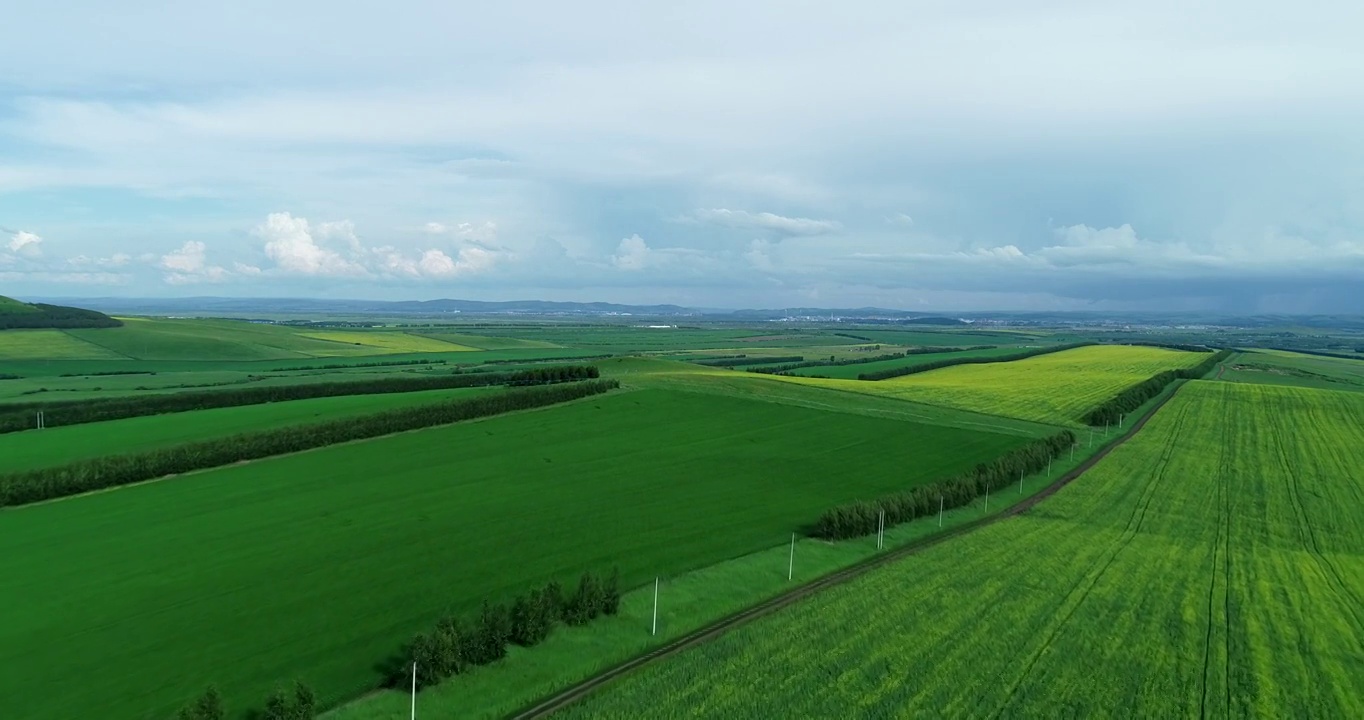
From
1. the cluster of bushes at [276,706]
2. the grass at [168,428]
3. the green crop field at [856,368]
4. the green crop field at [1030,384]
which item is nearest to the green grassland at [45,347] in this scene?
the grass at [168,428]

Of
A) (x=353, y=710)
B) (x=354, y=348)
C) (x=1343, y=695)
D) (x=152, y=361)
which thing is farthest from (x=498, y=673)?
Result: (x=354, y=348)

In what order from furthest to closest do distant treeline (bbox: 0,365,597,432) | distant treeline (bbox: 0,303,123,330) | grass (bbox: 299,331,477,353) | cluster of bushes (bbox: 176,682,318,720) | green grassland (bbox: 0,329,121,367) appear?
grass (bbox: 299,331,477,353)
distant treeline (bbox: 0,303,123,330)
green grassland (bbox: 0,329,121,367)
distant treeline (bbox: 0,365,597,432)
cluster of bushes (bbox: 176,682,318,720)

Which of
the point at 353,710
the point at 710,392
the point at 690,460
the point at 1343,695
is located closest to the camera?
the point at 353,710

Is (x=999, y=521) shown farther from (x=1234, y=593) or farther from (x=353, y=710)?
(x=353, y=710)

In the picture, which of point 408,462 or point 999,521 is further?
point 408,462

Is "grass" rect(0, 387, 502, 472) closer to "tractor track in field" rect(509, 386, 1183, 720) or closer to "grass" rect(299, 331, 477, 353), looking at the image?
"tractor track in field" rect(509, 386, 1183, 720)

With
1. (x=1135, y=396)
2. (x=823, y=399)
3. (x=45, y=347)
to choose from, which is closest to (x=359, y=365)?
(x=45, y=347)

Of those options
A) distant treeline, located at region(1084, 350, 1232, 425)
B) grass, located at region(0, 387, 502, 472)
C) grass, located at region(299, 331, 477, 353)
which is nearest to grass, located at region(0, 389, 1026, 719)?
grass, located at region(0, 387, 502, 472)
